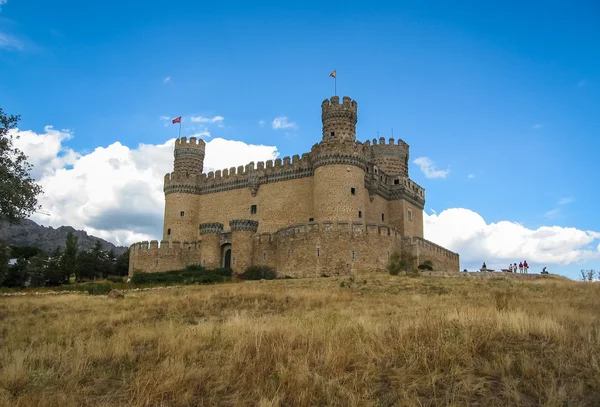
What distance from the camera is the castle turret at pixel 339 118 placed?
38.1 m

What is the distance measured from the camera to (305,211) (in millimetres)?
37688

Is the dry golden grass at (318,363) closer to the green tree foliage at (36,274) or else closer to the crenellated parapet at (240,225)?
the crenellated parapet at (240,225)

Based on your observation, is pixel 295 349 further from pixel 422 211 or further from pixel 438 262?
pixel 422 211

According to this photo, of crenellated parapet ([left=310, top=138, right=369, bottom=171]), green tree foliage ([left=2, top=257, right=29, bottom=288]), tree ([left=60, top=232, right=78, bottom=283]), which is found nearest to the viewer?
crenellated parapet ([left=310, top=138, right=369, bottom=171])

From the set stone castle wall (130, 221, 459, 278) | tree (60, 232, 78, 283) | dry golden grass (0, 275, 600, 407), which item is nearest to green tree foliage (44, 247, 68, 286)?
tree (60, 232, 78, 283)

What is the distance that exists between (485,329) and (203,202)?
36.9 m

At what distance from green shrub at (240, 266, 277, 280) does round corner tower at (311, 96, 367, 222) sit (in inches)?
175

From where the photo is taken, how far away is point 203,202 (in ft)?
144

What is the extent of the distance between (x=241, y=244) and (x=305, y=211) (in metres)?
5.58

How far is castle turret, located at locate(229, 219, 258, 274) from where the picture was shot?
34219 millimetres

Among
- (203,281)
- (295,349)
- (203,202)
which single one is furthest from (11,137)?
(203,202)

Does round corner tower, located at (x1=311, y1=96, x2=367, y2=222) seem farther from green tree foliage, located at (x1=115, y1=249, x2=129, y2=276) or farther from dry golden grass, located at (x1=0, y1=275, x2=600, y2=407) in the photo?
green tree foliage, located at (x1=115, y1=249, x2=129, y2=276)

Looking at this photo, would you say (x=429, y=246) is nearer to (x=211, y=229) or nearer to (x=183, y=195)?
(x=211, y=229)

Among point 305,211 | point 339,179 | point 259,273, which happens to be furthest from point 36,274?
point 339,179
